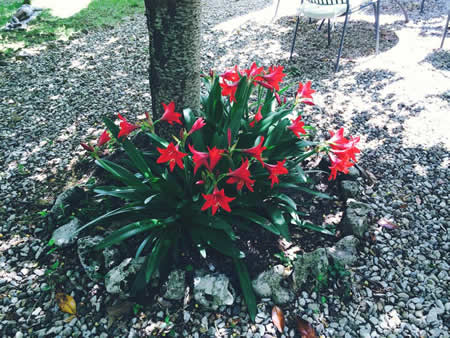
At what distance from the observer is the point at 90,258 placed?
81.9 inches

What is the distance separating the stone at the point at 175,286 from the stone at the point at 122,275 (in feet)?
0.63

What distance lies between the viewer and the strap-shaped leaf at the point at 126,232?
194 centimetres

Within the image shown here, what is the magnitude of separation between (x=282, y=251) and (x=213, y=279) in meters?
0.48

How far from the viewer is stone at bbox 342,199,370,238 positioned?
7.57 ft

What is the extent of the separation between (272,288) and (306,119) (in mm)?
2043

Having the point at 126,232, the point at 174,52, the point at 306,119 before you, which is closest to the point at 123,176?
the point at 126,232

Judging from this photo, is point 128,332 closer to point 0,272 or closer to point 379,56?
point 0,272

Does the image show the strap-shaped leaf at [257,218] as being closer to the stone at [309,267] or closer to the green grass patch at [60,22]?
the stone at [309,267]

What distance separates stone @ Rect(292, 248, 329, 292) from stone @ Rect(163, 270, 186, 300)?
2.10 ft

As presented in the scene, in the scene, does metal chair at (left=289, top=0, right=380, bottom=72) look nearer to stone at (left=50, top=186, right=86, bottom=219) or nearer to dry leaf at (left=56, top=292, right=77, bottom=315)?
stone at (left=50, top=186, right=86, bottom=219)

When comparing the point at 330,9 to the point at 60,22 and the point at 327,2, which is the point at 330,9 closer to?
the point at 327,2

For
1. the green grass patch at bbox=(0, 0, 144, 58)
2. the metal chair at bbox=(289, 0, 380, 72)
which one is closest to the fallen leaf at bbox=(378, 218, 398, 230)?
the metal chair at bbox=(289, 0, 380, 72)

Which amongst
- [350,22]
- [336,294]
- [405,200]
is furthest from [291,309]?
[350,22]

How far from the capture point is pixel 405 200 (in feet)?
8.81
